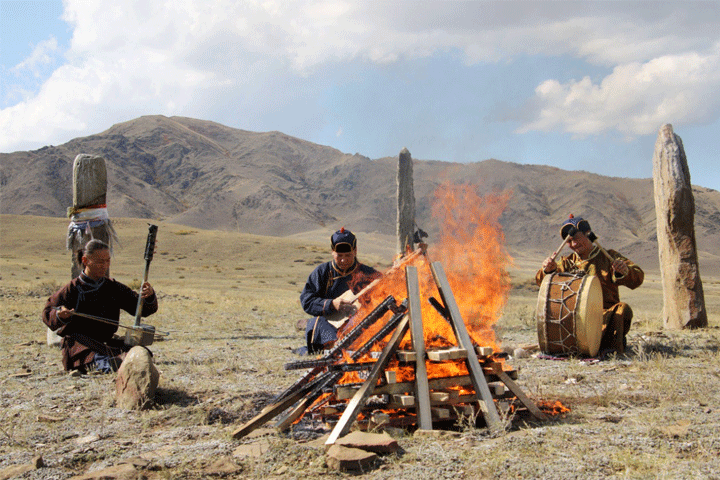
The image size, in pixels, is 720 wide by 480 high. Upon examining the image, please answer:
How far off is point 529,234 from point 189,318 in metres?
92.8

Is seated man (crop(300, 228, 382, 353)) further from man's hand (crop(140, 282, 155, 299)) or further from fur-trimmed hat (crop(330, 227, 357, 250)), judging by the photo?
man's hand (crop(140, 282, 155, 299))

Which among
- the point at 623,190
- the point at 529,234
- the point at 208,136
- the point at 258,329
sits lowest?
the point at 258,329

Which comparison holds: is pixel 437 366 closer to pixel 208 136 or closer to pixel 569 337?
pixel 569 337

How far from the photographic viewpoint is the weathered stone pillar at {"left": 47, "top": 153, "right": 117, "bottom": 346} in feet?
30.5

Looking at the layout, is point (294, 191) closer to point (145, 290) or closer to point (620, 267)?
point (620, 267)

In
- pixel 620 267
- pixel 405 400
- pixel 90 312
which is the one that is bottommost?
pixel 405 400

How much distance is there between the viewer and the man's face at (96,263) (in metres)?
→ 6.77

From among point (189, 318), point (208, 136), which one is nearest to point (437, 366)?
point (189, 318)

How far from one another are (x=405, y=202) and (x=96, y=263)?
23.5ft

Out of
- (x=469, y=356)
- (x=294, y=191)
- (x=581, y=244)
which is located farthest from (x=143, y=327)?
(x=294, y=191)

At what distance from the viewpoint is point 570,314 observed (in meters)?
7.50

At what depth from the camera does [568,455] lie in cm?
392

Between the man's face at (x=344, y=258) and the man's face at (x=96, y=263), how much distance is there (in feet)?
8.95

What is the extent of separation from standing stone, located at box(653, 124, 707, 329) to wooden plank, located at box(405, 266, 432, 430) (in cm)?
793
